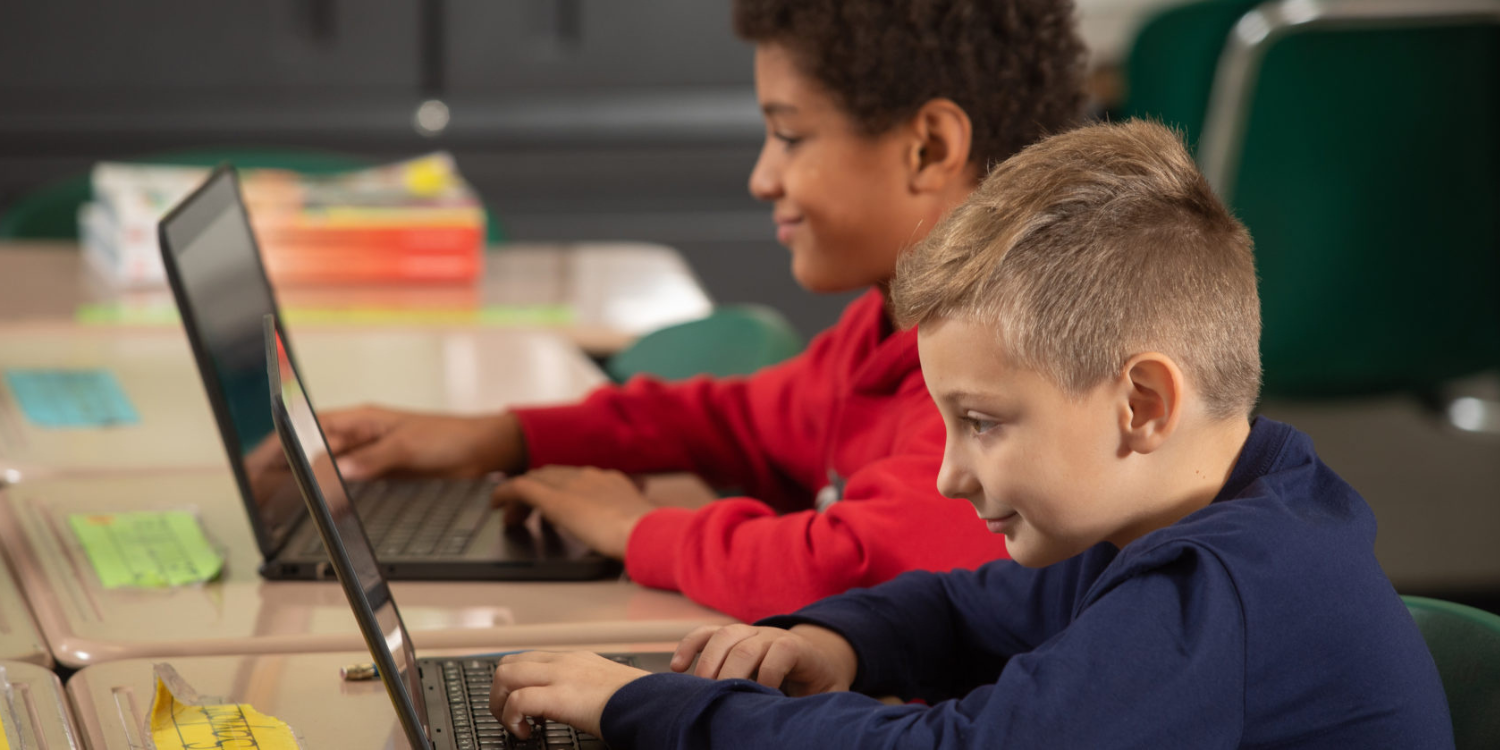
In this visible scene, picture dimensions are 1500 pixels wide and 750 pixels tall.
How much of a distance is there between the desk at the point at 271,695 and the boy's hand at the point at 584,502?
149mm

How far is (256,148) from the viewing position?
127 inches

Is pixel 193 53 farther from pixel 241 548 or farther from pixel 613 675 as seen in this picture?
pixel 613 675

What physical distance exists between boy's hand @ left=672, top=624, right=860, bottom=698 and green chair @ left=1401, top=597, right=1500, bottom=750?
0.34 metres

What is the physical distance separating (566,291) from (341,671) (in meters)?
1.28

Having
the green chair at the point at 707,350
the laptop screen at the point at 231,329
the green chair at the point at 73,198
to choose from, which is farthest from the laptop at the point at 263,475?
the green chair at the point at 73,198

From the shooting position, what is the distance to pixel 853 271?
1172 mm

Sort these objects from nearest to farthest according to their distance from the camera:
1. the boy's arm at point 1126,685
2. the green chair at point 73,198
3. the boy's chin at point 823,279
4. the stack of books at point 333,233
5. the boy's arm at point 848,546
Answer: the boy's arm at point 1126,685, the boy's arm at point 848,546, the boy's chin at point 823,279, the stack of books at point 333,233, the green chair at point 73,198

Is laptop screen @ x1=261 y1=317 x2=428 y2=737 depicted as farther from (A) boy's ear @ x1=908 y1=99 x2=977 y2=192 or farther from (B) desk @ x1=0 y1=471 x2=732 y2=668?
(A) boy's ear @ x1=908 y1=99 x2=977 y2=192

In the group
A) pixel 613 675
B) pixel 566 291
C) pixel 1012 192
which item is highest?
pixel 1012 192

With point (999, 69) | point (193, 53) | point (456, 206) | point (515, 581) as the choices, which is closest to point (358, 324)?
point (456, 206)

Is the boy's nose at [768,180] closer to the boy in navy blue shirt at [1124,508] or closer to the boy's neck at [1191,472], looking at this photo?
Result: the boy in navy blue shirt at [1124,508]

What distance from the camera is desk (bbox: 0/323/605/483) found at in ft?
4.51

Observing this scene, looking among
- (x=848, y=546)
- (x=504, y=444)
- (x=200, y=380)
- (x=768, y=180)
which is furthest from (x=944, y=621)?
(x=200, y=380)

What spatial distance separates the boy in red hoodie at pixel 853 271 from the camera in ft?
3.20
